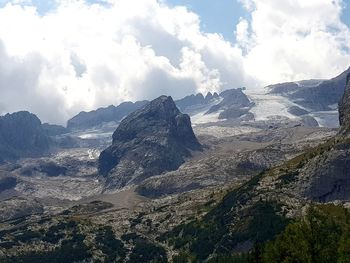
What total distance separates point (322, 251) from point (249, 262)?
21.3m

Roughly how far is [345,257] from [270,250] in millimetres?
23290

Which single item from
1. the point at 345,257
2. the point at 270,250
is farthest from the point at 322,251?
the point at 270,250

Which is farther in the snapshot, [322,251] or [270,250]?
[270,250]

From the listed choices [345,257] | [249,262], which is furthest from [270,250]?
[345,257]

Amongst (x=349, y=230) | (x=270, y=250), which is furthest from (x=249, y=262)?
(x=349, y=230)

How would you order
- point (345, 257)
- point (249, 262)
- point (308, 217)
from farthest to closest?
point (249, 262), point (308, 217), point (345, 257)

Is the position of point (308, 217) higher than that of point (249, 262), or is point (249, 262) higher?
point (308, 217)

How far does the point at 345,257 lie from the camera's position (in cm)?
10162

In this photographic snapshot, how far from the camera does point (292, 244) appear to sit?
109250 millimetres

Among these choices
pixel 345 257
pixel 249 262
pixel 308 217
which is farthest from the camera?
pixel 249 262

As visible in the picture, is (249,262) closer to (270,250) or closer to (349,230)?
(270,250)

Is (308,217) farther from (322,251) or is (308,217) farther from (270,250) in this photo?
(270,250)

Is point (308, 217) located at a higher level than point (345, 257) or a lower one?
higher

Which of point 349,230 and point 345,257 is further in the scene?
point 349,230
